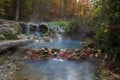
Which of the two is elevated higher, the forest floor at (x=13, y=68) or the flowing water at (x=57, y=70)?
the forest floor at (x=13, y=68)

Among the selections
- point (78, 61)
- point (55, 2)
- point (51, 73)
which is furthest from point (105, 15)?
point (55, 2)

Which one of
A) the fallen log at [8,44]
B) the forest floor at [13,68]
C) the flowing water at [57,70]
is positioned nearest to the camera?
the forest floor at [13,68]

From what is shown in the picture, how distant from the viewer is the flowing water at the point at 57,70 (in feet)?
28.7

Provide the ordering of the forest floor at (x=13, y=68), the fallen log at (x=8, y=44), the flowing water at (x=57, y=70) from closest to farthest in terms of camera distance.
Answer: the forest floor at (x=13, y=68)
the flowing water at (x=57, y=70)
the fallen log at (x=8, y=44)

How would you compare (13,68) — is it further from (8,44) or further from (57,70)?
(8,44)

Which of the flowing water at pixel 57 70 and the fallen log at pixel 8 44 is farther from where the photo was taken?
the fallen log at pixel 8 44

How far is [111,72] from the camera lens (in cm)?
867

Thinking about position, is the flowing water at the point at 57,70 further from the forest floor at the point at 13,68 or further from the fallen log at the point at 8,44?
the fallen log at the point at 8,44

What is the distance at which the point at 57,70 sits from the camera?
998cm

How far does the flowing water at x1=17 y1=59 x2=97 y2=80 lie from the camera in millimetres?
8750

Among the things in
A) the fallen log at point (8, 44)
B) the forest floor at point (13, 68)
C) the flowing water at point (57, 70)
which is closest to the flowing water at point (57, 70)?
the flowing water at point (57, 70)

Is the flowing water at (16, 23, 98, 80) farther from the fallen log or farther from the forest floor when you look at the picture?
the fallen log

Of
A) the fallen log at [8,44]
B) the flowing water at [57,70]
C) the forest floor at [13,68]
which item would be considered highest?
the fallen log at [8,44]

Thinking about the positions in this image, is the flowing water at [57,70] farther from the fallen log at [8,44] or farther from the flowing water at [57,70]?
the fallen log at [8,44]
